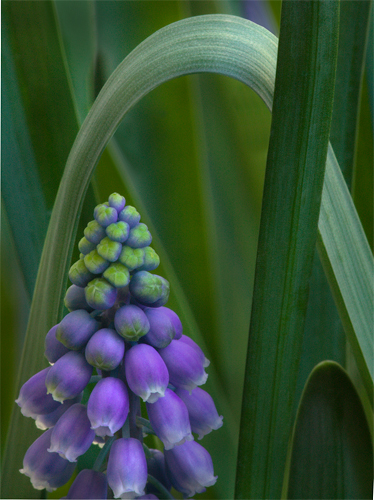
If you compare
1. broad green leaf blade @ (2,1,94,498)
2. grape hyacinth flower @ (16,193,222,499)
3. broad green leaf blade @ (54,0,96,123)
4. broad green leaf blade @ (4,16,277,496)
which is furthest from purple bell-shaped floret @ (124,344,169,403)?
broad green leaf blade @ (54,0,96,123)

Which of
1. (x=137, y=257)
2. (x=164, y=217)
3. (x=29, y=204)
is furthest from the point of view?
(x=164, y=217)

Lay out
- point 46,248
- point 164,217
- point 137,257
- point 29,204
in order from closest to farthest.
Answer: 1. point 137,257
2. point 46,248
3. point 29,204
4. point 164,217

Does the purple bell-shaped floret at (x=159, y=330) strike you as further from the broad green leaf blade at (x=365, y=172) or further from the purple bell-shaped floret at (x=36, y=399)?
the broad green leaf blade at (x=365, y=172)

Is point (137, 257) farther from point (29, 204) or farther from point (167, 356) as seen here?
point (29, 204)

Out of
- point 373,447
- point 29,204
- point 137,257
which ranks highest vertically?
point 29,204

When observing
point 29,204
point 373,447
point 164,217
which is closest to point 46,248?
point 29,204
